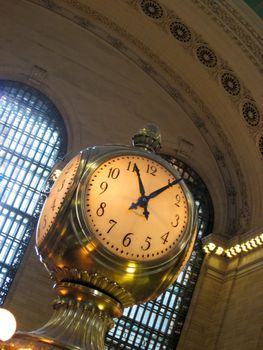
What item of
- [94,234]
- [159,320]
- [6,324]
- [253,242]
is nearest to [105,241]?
[94,234]

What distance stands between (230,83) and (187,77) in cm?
121

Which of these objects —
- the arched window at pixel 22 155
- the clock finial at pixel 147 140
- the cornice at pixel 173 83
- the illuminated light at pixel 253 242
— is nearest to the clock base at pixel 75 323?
the clock finial at pixel 147 140

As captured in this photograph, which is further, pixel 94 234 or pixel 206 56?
pixel 206 56

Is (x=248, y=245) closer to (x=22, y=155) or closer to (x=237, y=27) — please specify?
(x=237, y=27)

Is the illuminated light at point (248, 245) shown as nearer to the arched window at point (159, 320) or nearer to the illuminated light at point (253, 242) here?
the illuminated light at point (253, 242)

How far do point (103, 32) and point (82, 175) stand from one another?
49.2 ft

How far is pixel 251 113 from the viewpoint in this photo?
50.0ft

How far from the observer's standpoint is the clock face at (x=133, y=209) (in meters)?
1.21

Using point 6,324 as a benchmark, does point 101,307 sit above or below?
above

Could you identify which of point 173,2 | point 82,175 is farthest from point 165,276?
point 173,2

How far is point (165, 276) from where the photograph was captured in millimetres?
1264

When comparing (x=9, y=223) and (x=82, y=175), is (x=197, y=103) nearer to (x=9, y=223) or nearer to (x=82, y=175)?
(x=9, y=223)

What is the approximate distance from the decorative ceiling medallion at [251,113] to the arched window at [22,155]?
13.9 ft

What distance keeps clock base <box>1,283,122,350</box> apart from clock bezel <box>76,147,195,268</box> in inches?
3.0
